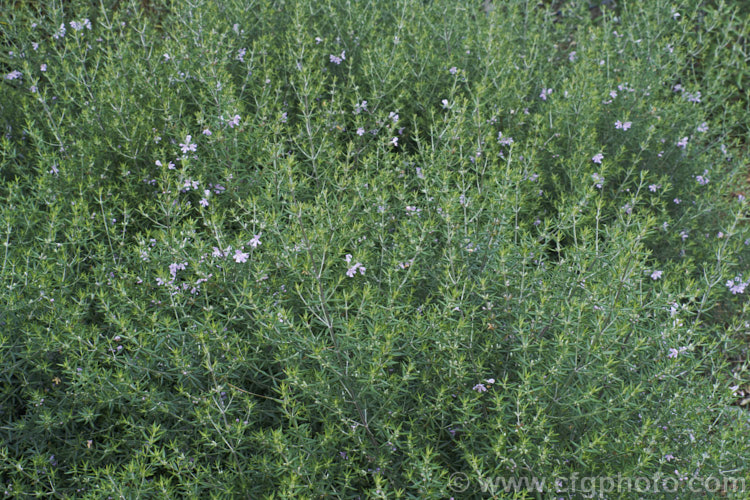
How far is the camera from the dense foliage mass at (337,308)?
7.78 ft

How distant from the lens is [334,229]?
Result: 2.93 metres

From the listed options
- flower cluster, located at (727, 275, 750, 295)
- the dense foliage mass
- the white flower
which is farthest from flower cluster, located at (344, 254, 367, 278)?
flower cluster, located at (727, 275, 750, 295)

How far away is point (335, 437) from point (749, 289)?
2.77 meters

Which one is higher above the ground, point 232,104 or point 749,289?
point 232,104

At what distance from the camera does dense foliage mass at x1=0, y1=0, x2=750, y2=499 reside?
7.78ft

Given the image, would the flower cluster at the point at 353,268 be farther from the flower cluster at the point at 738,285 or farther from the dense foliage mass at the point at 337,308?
the flower cluster at the point at 738,285

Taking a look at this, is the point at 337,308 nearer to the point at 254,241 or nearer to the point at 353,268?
the point at 353,268

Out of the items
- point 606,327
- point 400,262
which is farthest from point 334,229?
point 606,327

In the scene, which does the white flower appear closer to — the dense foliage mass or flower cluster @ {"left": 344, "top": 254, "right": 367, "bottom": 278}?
the dense foliage mass

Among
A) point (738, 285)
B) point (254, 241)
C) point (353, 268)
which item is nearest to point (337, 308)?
point (353, 268)

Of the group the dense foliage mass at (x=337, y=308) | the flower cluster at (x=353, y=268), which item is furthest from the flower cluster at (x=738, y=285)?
the flower cluster at (x=353, y=268)

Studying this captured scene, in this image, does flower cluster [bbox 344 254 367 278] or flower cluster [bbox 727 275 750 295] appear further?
flower cluster [bbox 727 275 750 295]

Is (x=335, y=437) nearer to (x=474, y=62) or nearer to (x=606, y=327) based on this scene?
(x=606, y=327)

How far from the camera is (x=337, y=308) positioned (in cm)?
255
